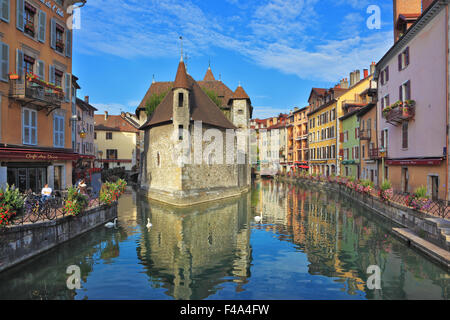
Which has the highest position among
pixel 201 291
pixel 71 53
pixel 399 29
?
pixel 399 29

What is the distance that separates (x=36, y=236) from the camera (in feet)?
34.3

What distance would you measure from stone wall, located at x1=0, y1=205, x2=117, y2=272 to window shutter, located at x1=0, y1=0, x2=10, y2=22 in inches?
383

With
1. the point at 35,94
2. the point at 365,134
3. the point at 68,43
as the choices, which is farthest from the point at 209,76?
the point at 35,94

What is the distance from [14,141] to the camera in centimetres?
→ 1433

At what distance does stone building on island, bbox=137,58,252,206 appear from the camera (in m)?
25.1

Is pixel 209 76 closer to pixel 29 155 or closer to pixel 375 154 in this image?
pixel 375 154

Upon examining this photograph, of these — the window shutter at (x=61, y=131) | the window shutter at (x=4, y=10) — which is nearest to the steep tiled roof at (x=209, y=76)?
the window shutter at (x=61, y=131)

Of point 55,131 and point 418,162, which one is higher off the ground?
point 55,131

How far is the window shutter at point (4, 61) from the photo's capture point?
1371cm

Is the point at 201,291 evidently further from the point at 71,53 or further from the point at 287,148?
the point at 287,148

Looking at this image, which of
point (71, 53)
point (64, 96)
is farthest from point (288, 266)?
point (71, 53)

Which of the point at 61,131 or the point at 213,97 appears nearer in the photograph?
the point at 61,131

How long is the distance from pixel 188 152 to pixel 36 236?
15724 millimetres

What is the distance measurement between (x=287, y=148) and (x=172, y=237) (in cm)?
5418
